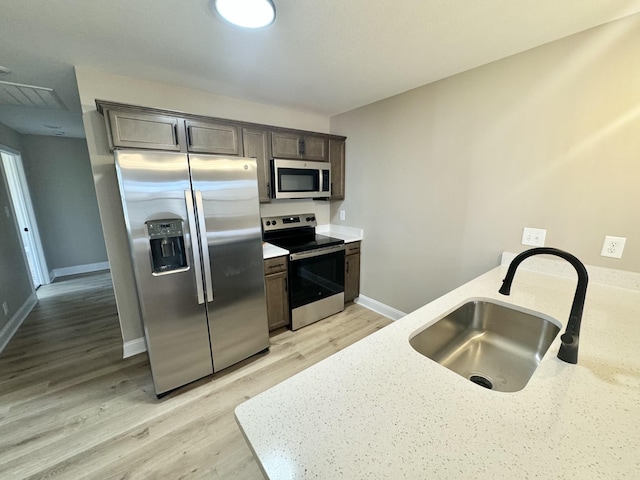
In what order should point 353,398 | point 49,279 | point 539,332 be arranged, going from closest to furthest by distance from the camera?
point 353,398 < point 539,332 < point 49,279

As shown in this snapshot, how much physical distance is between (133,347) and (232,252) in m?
1.47

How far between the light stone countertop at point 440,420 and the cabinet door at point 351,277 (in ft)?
6.86

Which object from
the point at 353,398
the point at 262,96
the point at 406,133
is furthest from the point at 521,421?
the point at 262,96

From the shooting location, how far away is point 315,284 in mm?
2766

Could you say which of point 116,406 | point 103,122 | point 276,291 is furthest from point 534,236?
point 103,122

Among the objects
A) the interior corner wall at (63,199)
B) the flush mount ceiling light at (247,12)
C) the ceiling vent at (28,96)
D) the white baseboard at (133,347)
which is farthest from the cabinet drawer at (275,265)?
the interior corner wall at (63,199)

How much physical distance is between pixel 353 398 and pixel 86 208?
6.05 metres

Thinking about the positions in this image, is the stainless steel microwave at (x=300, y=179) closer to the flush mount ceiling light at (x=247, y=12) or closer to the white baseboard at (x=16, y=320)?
the flush mount ceiling light at (x=247, y=12)

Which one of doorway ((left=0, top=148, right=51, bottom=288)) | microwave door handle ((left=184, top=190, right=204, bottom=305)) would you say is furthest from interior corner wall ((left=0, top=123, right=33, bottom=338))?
microwave door handle ((left=184, top=190, right=204, bottom=305))

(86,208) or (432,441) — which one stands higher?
(86,208)

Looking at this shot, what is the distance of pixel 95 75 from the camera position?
1925 mm

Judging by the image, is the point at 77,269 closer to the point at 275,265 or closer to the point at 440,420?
the point at 275,265

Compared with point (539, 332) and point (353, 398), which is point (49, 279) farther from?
point (539, 332)

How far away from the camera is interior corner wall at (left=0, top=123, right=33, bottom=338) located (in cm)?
281
